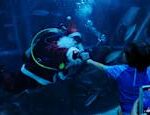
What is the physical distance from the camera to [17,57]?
15.0 ft

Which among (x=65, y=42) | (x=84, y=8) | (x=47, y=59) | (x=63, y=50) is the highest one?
(x=84, y=8)

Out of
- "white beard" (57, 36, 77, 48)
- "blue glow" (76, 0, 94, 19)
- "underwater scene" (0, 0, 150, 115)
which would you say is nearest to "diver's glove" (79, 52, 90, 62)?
"underwater scene" (0, 0, 150, 115)

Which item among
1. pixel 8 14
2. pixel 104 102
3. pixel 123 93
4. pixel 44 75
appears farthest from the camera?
pixel 104 102

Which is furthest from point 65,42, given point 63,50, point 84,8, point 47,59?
point 84,8

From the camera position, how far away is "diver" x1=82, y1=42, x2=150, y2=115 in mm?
3361

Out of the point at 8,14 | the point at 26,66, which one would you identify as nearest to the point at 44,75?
the point at 26,66

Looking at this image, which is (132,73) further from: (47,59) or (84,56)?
(47,59)

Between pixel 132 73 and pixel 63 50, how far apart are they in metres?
1.46

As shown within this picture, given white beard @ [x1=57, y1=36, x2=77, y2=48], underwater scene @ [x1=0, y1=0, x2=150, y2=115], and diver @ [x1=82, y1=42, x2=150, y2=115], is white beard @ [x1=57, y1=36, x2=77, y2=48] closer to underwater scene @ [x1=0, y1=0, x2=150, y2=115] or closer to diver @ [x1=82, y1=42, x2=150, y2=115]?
underwater scene @ [x1=0, y1=0, x2=150, y2=115]

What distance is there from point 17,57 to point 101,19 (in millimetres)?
1256

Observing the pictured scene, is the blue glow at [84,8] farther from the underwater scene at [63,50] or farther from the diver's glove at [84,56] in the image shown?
the diver's glove at [84,56]

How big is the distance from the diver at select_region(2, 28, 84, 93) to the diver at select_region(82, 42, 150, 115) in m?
1.28

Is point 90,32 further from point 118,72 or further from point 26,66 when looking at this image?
point 118,72

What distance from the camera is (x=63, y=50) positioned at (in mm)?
4703
